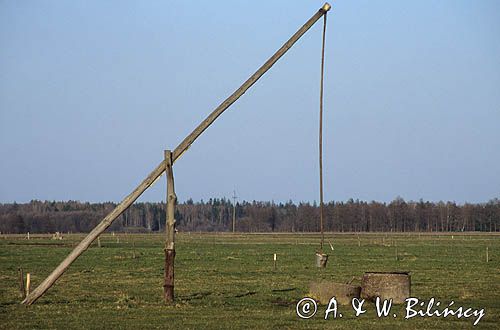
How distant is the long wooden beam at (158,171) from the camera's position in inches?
860

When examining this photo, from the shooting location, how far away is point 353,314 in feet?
65.0

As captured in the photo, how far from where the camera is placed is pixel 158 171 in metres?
22.7

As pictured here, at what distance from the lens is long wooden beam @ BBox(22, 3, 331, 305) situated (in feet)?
71.7

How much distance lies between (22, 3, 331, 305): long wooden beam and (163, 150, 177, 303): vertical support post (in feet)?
0.54

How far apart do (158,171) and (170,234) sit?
1.65 m

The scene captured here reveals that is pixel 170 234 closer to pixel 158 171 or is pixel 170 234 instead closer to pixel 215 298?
pixel 158 171

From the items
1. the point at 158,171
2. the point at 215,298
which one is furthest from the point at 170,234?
the point at 215,298

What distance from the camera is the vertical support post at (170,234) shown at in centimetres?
2238

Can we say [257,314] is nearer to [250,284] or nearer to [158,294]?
[158,294]

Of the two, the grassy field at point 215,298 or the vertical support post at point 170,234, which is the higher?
the vertical support post at point 170,234

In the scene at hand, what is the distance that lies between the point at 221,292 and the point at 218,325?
29.4 ft

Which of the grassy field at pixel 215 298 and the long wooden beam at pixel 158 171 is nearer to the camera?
the grassy field at pixel 215 298

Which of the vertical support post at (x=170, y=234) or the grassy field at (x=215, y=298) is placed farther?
the vertical support post at (x=170, y=234)

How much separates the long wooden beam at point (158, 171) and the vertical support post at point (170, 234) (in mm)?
166
